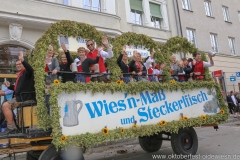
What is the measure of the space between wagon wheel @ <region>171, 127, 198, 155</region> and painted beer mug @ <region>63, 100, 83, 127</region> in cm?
277

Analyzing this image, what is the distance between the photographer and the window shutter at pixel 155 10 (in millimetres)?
17422

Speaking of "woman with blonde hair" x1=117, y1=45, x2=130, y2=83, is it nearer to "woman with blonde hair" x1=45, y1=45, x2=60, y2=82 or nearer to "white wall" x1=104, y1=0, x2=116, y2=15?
"woman with blonde hair" x1=45, y1=45, x2=60, y2=82

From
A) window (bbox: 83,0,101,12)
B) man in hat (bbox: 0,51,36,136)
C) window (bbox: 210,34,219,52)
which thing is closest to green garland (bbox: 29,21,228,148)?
man in hat (bbox: 0,51,36,136)

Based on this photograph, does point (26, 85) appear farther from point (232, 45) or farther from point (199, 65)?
point (232, 45)

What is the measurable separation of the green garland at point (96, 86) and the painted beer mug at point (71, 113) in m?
0.16

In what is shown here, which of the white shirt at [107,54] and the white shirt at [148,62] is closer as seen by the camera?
the white shirt at [107,54]

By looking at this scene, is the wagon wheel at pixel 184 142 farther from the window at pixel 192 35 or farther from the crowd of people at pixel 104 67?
the window at pixel 192 35

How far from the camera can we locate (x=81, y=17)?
41.0ft

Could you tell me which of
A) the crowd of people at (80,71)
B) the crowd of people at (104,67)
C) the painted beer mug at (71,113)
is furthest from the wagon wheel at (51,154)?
the crowd of people at (104,67)

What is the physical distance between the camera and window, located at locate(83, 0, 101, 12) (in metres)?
13.5

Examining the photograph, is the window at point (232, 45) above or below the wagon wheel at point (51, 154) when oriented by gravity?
above

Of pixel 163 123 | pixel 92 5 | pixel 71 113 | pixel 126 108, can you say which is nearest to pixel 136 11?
pixel 92 5

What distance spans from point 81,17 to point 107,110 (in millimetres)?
8562

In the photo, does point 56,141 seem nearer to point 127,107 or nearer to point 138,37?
point 127,107
